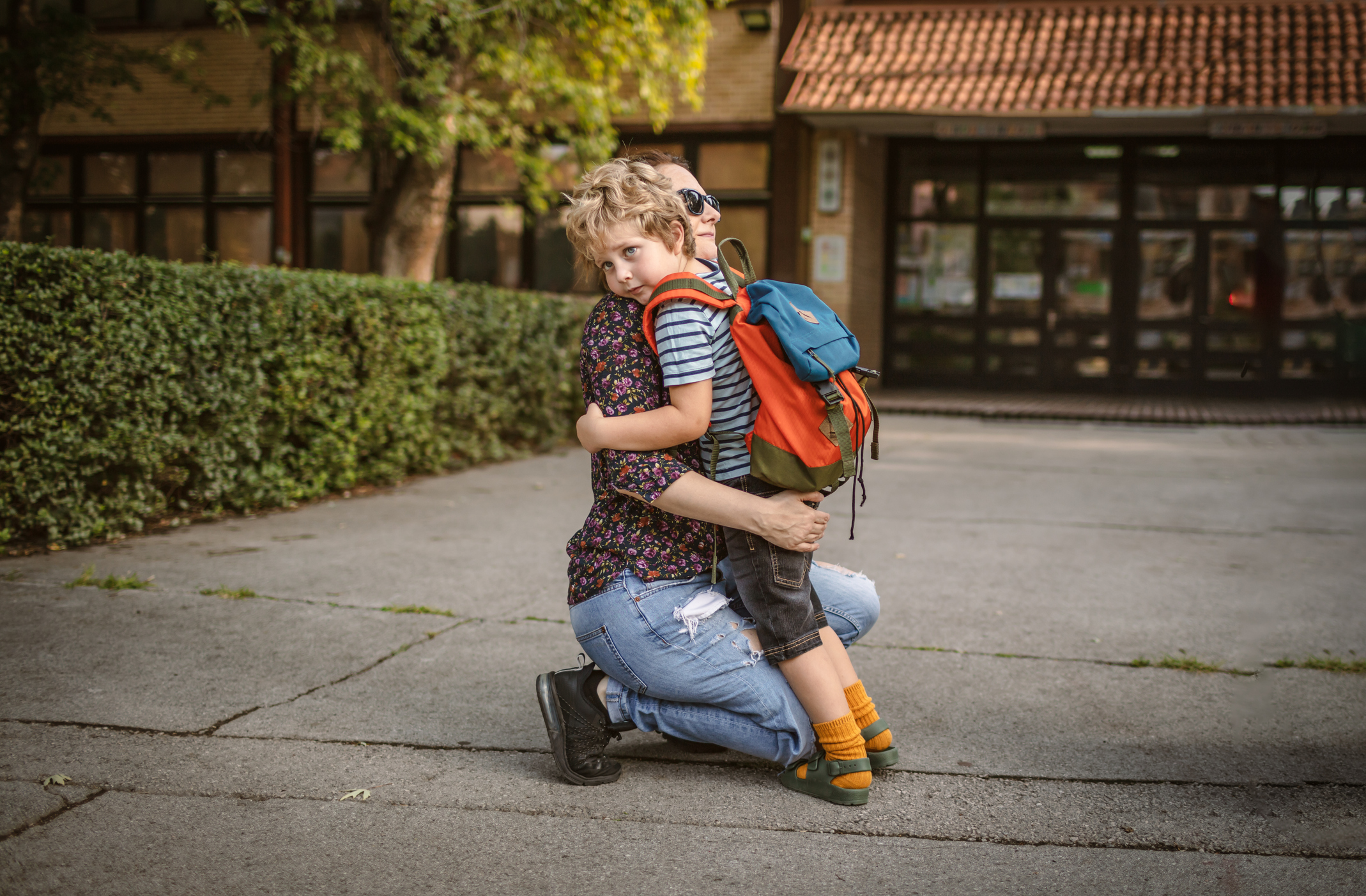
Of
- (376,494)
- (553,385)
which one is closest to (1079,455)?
(553,385)

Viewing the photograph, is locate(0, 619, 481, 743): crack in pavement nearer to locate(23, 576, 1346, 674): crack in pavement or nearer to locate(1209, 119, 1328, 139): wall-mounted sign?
locate(23, 576, 1346, 674): crack in pavement

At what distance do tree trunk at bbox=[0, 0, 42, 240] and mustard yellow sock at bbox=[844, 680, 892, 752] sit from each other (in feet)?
32.7

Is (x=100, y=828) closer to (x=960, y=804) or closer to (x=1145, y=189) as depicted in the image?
(x=960, y=804)

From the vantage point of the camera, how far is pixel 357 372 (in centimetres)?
739

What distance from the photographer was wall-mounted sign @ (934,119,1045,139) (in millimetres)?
13930

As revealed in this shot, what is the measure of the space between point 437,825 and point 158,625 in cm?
213

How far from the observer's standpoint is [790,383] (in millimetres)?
2645

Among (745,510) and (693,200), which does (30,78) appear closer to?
(693,200)

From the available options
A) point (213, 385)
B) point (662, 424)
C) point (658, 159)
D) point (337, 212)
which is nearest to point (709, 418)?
point (662, 424)

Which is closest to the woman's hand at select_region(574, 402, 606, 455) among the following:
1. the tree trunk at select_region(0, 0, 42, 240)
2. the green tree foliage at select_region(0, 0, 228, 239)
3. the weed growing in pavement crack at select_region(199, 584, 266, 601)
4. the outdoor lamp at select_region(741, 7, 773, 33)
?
the weed growing in pavement crack at select_region(199, 584, 266, 601)

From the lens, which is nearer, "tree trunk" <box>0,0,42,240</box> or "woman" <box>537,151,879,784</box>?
"woman" <box>537,151,879,784</box>

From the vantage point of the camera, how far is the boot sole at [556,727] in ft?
9.62

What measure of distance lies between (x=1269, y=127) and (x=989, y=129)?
10.6 ft

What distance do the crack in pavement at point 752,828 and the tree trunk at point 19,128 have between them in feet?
30.0
